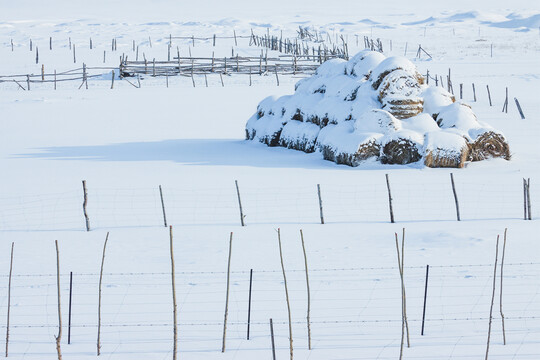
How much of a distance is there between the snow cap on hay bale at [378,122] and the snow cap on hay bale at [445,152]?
3.64 feet

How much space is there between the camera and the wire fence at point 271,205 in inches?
601

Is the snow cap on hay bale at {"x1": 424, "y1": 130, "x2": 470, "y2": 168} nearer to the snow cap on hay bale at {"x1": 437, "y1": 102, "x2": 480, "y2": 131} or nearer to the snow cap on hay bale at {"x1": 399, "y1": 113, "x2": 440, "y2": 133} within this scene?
the snow cap on hay bale at {"x1": 399, "y1": 113, "x2": 440, "y2": 133}

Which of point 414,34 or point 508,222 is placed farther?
point 414,34

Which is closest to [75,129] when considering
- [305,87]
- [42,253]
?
[305,87]

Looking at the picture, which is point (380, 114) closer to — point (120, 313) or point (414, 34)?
point (120, 313)

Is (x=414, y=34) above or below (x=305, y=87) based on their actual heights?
below

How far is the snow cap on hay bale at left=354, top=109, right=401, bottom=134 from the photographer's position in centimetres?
2080

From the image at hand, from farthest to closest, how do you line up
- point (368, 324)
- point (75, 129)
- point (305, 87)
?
point (75, 129) → point (305, 87) → point (368, 324)

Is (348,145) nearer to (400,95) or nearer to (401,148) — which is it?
(401,148)

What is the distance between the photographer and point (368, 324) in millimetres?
10000

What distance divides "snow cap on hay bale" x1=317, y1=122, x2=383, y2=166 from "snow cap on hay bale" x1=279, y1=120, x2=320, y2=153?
1.03 meters

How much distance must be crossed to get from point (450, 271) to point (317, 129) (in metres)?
11.4

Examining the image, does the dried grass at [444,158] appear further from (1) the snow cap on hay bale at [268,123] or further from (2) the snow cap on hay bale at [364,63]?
(1) the snow cap on hay bale at [268,123]

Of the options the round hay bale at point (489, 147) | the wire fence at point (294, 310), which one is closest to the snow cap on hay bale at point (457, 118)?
the round hay bale at point (489, 147)
